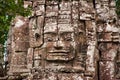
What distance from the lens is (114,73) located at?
39.8 ft

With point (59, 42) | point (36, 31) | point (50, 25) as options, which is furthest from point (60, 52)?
point (36, 31)

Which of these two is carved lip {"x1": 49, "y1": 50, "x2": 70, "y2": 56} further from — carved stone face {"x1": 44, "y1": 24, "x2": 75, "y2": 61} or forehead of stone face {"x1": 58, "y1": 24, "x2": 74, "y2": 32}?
forehead of stone face {"x1": 58, "y1": 24, "x2": 74, "y2": 32}

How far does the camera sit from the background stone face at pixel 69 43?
11.4 m

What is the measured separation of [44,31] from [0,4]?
11.8ft

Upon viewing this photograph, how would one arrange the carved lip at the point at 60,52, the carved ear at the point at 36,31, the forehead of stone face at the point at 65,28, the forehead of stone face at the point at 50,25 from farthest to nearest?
the carved ear at the point at 36,31 < the forehead of stone face at the point at 50,25 < the forehead of stone face at the point at 65,28 < the carved lip at the point at 60,52

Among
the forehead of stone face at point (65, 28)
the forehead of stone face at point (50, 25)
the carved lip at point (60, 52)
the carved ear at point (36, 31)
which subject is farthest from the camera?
the carved ear at point (36, 31)

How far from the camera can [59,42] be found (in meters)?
11.5

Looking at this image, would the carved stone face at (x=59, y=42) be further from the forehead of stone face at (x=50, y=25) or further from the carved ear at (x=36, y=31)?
the carved ear at (x=36, y=31)

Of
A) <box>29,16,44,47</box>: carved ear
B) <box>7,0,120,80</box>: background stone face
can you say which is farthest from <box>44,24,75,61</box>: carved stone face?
<box>29,16,44,47</box>: carved ear

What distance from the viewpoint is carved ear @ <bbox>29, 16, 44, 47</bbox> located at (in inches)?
471

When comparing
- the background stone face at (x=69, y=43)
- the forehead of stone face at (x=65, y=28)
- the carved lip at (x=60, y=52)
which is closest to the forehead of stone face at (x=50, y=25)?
the background stone face at (x=69, y=43)

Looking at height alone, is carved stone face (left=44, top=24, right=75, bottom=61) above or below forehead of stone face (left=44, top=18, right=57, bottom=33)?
below

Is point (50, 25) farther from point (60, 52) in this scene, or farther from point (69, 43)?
point (60, 52)

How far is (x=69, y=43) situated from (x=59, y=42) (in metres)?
0.33
